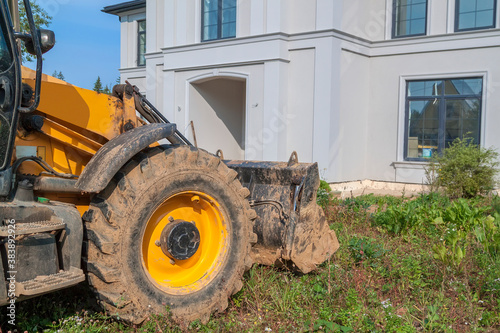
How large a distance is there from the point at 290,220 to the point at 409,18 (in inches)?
420

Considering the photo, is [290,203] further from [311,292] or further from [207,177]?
[207,177]

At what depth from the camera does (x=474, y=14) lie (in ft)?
42.8

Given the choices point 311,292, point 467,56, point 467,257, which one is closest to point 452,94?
point 467,56

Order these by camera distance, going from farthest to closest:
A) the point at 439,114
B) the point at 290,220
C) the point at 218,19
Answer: the point at 218,19 < the point at 439,114 < the point at 290,220

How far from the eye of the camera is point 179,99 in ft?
50.9

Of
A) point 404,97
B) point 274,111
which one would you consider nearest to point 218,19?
point 274,111

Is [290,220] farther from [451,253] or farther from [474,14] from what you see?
[474,14]

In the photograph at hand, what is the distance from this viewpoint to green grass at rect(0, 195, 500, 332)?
3.91 m

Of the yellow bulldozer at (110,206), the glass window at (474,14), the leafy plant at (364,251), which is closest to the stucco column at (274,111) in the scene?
the glass window at (474,14)

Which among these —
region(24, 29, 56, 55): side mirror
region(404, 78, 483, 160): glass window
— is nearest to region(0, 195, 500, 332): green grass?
region(24, 29, 56, 55): side mirror

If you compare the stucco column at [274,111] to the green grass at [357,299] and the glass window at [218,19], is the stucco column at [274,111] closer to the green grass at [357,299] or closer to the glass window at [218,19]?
the glass window at [218,19]

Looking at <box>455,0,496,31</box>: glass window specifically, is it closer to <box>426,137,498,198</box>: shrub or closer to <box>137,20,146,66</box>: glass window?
<box>426,137,498,198</box>: shrub

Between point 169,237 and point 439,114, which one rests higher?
point 439,114

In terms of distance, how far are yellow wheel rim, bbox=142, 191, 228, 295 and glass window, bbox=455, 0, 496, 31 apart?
36.5 ft
